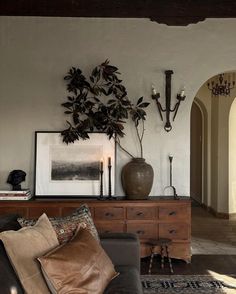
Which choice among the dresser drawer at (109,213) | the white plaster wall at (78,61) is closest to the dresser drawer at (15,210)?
the white plaster wall at (78,61)

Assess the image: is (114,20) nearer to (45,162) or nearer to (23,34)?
(23,34)

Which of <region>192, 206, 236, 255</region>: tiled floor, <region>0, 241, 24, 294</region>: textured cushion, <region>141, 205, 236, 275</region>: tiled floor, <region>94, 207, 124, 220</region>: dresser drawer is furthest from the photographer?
<region>192, 206, 236, 255</region>: tiled floor

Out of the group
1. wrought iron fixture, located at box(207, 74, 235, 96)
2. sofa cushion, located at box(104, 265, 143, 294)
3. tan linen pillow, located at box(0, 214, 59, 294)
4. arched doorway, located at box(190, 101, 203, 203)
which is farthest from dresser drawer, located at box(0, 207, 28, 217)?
arched doorway, located at box(190, 101, 203, 203)

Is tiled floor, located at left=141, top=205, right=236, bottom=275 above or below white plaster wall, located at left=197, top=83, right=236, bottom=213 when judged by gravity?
below

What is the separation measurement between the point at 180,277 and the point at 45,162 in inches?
79.1

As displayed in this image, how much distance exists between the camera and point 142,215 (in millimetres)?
4348

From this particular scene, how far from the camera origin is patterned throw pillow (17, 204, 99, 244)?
2.56m

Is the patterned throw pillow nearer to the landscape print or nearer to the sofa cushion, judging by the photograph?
the sofa cushion

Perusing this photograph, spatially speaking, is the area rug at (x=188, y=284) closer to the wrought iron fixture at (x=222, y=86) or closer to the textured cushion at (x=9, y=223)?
the textured cushion at (x=9, y=223)

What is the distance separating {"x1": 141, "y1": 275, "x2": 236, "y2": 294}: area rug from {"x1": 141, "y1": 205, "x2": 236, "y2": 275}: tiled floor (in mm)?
163

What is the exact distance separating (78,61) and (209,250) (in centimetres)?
288

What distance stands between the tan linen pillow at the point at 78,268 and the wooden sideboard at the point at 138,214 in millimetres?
1758

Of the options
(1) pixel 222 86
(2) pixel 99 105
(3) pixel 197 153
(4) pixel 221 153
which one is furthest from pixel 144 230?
(3) pixel 197 153

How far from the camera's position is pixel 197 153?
8867 millimetres
